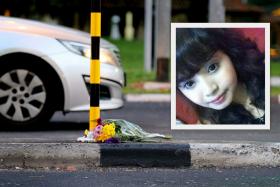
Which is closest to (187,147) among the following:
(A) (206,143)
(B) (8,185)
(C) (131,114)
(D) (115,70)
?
(A) (206,143)

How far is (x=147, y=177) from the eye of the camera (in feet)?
20.1

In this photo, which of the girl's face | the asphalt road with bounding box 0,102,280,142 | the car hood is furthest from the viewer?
the car hood

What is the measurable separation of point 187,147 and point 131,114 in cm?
461

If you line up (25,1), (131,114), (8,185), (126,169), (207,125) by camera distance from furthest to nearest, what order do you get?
(25,1) < (131,114) < (207,125) < (126,169) < (8,185)

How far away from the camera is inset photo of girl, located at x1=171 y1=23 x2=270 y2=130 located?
7.20 metres

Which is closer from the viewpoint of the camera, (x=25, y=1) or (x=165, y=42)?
(x=165, y=42)

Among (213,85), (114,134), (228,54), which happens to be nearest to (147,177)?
(114,134)

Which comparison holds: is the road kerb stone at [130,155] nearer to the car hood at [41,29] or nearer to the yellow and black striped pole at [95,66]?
the yellow and black striped pole at [95,66]

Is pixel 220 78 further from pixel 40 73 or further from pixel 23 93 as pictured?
pixel 23 93

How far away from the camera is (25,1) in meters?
34.7

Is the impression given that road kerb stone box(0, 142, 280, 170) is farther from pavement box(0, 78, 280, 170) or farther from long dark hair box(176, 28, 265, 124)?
long dark hair box(176, 28, 265, 124)

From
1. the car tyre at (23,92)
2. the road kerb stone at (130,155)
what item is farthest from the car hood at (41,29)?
the road kerb stone at (130,155)

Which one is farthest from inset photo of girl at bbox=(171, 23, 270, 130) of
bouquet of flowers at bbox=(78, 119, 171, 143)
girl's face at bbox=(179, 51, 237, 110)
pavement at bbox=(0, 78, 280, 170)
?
pavement at bbox=(0, 78, 280, 170)

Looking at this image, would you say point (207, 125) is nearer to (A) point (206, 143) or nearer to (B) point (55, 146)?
(A) point (206, 143)
